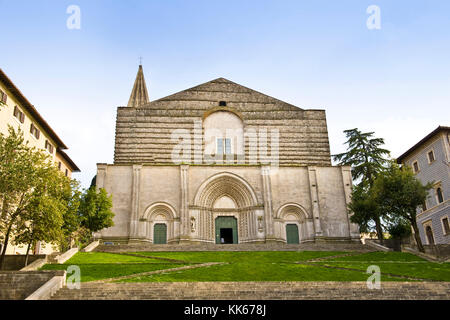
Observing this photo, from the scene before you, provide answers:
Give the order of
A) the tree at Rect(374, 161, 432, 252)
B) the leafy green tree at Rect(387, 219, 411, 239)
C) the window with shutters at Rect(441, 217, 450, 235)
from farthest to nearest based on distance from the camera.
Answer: the leafy green tree at Rect(387, 219, 411, 239) → the window with shutters at Rect(441, 217, 450, 235) → the tree at Rect(374, 161, 432, 252)

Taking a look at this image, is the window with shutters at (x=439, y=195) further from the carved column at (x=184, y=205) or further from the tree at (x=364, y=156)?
the carved column at (x=184, y=205)

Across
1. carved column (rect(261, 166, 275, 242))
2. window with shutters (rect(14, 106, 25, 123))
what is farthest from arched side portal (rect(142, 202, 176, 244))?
window with shutters (rect(14, 106, 25, 123))

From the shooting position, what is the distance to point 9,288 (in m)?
15.3

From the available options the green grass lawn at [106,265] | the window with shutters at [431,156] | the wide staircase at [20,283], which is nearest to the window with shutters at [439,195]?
the window with shutters at [431,156]

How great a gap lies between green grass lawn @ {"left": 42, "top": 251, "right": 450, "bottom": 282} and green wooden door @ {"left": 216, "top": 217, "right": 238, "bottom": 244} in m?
8.81

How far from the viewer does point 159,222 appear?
34.6m

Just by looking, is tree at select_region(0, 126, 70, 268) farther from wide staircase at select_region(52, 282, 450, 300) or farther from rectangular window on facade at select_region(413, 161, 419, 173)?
rectangular window on facade at select_region(413, 161, 419, 173)

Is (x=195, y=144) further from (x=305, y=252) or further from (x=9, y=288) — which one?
(x=9, y=288)

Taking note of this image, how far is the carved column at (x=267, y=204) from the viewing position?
1326 inches

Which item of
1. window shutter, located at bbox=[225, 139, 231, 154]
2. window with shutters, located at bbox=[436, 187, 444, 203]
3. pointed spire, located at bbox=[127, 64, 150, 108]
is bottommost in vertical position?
window with shutters, located at bbox=[436, 187, 444, 203]

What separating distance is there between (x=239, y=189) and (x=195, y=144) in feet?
20.8

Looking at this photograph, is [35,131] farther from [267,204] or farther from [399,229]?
[399,229]

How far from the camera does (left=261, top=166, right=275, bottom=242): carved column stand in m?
33.7
